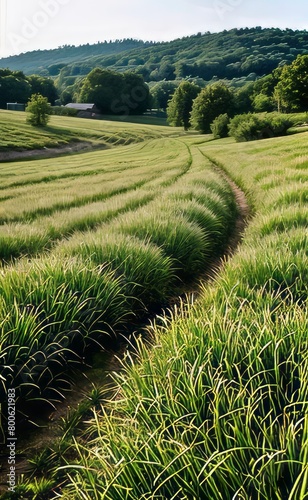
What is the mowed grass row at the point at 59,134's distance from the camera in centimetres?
4831

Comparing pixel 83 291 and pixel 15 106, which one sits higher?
pixel 15 106

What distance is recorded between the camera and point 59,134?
58.7 metres

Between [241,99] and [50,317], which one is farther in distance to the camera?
[241,99]

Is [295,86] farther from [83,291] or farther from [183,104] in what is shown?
[83,291]

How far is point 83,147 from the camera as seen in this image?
184 ft

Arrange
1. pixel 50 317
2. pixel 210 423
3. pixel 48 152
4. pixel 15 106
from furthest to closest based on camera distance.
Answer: pixel 15 106 → pixel 48 152 → pixel 50 317 → pixel 210 423

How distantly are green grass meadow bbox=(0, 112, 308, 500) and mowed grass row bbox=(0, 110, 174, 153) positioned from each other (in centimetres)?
4137

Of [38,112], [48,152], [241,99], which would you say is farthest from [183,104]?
[48,152]

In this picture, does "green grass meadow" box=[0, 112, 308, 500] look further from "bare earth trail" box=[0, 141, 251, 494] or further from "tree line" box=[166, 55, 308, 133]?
"tree line" box=[166, 55, 308, 133]

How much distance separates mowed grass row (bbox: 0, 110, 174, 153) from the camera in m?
48.3

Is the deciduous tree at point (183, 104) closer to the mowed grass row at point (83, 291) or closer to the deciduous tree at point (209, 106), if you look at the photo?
the deciduous tree at point (209, 106)

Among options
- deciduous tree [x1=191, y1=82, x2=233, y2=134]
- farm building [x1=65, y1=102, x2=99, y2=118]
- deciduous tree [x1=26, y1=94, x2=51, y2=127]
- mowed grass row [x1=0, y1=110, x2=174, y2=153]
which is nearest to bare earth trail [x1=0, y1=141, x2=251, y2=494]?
mowed grass row [x1=0, y1=110, x2=174, y2=153]

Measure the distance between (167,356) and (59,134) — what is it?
59.4 meters

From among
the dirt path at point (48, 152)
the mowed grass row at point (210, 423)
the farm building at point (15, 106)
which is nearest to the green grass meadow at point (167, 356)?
the mowed grass row at point (210, 423)
